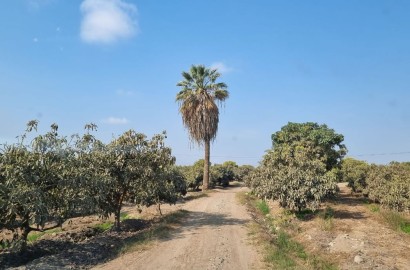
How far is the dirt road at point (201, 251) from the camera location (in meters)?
11.9

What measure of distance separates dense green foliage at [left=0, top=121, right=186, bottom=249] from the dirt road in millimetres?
2774

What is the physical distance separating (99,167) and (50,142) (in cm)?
299

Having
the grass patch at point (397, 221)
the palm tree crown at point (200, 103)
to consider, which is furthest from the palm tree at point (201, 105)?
the grass patch at point (397, 221)

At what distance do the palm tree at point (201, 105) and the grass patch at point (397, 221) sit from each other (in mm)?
22051

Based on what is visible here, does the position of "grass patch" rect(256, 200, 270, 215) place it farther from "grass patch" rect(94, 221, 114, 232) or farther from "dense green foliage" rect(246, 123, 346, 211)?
"grass patch" rect(94, 221, 114, 232)

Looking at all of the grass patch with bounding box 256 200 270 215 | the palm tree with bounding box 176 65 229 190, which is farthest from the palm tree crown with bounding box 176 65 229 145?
the grass patch with bounding box 256 200 270 215

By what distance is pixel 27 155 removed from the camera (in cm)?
1294

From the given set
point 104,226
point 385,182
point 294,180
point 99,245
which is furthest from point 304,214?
point 99,245

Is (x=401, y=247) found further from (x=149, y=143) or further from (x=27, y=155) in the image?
(x=27, y=155)

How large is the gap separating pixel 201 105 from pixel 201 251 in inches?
1050

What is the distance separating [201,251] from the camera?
13.5 metres

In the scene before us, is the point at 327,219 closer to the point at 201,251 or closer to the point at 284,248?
the point at 284,248

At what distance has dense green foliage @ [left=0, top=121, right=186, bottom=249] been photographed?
12.0 m

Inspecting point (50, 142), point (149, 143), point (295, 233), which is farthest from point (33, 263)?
point (295, 233)
